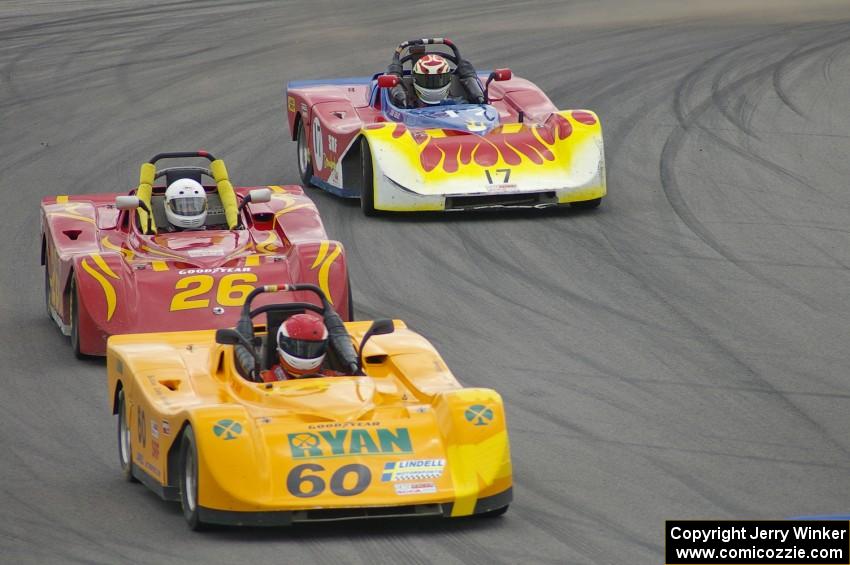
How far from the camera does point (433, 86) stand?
22.7m

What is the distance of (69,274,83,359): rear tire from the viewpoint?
16.1m

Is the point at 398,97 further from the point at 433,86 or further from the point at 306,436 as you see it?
the point at 306,436

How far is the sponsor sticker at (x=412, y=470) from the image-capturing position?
37.4 ft

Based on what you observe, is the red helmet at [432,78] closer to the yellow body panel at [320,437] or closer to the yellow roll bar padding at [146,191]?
the yellow roll bar padding at [146,191]

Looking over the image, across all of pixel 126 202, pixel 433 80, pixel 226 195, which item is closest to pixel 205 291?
pixel 126 202

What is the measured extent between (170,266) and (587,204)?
600cm

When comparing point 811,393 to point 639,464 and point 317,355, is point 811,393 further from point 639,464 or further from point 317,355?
point 317,355

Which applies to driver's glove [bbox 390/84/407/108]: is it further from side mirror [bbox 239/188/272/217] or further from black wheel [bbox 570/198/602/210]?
side mirror [bbox 239/188/272/217]

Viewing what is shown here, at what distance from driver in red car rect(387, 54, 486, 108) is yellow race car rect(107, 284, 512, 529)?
32.1ft

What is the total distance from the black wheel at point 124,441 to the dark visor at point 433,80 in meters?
10.0

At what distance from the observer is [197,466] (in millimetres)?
11328

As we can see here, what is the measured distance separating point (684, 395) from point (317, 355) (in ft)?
11.5

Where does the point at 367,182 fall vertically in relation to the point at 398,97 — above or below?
below

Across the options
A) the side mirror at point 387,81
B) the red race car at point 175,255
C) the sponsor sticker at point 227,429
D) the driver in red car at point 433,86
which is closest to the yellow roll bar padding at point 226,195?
the red race car at point 175,255
